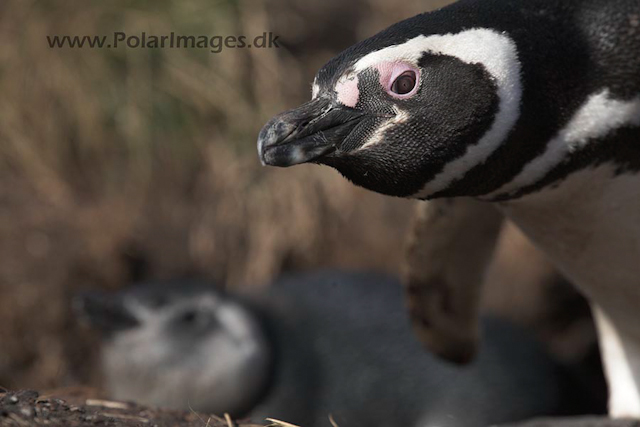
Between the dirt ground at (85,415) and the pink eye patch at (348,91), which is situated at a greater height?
the pink eye patch at (348,91)

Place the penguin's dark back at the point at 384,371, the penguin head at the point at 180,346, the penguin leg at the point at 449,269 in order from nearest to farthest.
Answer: the penguin leg at the point at 449,269
the penguin's dark back at the point at 384,371
the penguin head at the point at 180,346

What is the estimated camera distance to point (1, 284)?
5430 mm

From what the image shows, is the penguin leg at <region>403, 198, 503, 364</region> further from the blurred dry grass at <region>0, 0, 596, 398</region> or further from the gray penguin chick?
the blurred dry grass at <region>0, 0, 596, 398</region>

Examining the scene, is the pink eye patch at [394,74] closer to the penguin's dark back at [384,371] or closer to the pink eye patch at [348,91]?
the pink eye patch at [348,91]

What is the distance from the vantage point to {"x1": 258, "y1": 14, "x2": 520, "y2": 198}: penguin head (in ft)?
7.18

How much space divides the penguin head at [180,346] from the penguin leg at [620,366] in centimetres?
208

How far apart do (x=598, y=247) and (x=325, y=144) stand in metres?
0.99

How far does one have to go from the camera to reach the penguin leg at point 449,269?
3.34 m

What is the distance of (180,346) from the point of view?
207 inches

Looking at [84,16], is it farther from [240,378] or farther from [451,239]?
[451,239]

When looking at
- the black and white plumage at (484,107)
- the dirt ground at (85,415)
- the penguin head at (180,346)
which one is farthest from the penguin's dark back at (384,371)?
the black and white plumage at (484,107)

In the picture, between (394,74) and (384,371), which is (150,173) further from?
(394,74)

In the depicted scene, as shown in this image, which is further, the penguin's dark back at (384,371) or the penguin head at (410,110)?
the penguin's dark back at (384,371)

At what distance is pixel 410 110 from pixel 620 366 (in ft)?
5.80
